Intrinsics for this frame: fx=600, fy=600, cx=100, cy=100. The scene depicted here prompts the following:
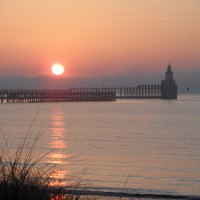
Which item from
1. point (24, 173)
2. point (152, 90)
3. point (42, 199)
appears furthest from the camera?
point (152, 90)

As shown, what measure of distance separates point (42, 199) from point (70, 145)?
25999mm

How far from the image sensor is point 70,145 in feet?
107

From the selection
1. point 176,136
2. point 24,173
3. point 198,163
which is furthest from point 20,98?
point 24,173

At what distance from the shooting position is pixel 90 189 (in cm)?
1441

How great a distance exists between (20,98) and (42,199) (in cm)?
13424

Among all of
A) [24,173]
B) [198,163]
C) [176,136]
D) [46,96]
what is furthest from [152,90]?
[24,173]

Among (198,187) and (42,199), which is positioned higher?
(42,199)

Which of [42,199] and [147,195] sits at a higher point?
[42,199]

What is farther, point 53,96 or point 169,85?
point 53,96

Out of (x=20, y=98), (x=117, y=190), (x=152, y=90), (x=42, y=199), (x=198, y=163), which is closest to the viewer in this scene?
(x=42, y=199)

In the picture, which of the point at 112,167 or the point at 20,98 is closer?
the point at 112,167

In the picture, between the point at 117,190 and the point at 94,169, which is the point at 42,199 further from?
the point at 94,169

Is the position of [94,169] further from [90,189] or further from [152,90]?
[152,90]

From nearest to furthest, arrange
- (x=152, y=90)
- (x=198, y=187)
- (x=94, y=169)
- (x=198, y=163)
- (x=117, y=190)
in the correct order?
(x=117, y=190) < (x=198, y=187) < (x=94, y=169) < (x=198, y=163) < (x=152, y=90)
